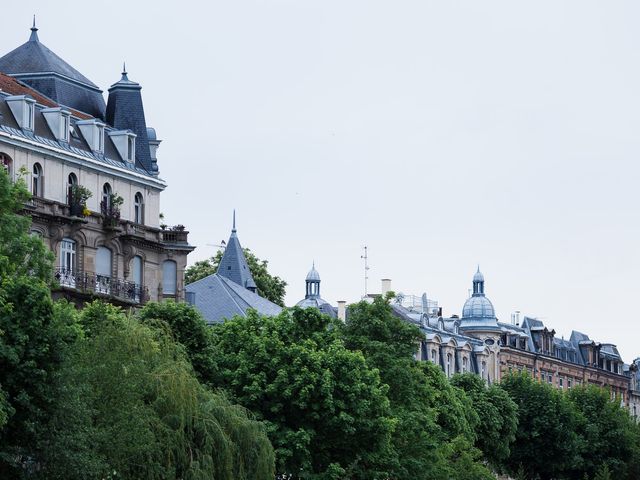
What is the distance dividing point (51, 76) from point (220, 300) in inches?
932

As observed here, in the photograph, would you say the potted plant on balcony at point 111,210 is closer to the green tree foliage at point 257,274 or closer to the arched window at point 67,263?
the arched window at point 67,263

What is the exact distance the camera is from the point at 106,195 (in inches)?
3880

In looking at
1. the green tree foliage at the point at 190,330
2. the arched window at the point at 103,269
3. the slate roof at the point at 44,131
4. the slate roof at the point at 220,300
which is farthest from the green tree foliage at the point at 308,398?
the slate roof at the point at 220,300

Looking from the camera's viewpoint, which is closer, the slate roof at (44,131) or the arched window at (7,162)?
the arched window at (7,162)

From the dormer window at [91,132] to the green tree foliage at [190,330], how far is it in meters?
19.1

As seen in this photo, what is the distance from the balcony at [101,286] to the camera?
93062 mm

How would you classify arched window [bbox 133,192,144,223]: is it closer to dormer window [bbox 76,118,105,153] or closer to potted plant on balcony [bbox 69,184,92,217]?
dormer window [bbox 76,118,105,153]

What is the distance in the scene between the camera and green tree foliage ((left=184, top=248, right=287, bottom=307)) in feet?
466

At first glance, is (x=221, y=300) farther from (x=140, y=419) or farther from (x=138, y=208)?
(x=140, y=419)

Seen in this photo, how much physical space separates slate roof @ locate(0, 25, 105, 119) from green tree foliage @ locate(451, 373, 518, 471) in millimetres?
31181

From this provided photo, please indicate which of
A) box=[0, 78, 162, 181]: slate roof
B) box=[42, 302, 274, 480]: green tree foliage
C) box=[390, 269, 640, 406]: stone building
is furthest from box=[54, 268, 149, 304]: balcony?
box=[390, 269, 640, 406]: stone building

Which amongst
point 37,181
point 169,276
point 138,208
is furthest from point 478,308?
point 37,181

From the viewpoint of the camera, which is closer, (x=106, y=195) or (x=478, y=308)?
(x=106, y=195)

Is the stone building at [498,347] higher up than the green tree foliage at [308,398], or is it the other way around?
the stone building at [498,347]
